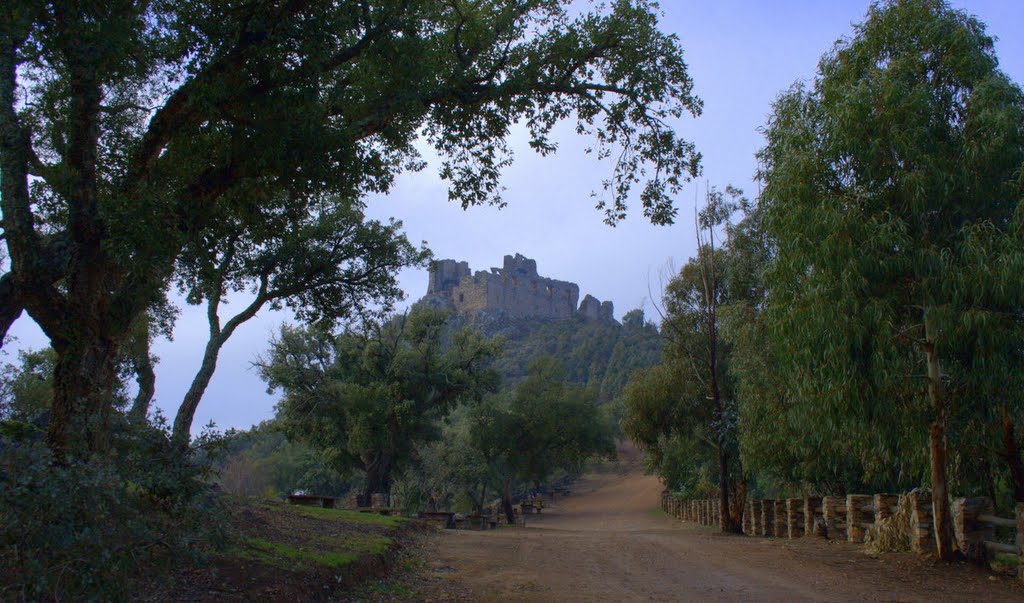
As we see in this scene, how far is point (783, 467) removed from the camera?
785 inches

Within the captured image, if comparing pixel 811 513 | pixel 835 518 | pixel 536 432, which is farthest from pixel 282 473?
pixel 835 518

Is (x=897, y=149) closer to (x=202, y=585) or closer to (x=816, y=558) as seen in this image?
(x=816, y=558)

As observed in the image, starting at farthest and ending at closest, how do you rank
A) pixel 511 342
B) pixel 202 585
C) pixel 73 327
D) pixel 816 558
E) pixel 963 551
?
pixel 511 342, pixel 816 558, pixel 963 551, pixel 73 327, pixel 202 585

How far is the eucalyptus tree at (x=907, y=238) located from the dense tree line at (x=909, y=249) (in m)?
0.02

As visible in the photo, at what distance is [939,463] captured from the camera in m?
10.3

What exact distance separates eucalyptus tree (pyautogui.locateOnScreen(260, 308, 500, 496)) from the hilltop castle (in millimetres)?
92094

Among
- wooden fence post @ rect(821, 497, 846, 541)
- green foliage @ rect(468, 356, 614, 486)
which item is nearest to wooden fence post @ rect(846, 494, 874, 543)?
wooden fence post @ rect(821, 497, 846, 541)

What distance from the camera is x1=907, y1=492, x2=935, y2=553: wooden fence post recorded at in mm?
11266

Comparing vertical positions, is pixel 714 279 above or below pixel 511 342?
below

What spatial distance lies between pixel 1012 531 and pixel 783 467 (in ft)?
17.9

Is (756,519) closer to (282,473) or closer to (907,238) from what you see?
(907,238)

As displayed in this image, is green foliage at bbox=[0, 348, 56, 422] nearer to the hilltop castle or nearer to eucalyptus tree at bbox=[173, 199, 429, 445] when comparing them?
eucalyptus tree at bbox=[173, 199, 429, 445]

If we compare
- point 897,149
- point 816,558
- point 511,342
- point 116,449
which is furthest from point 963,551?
point 511,342

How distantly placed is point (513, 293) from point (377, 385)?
102052 mm
